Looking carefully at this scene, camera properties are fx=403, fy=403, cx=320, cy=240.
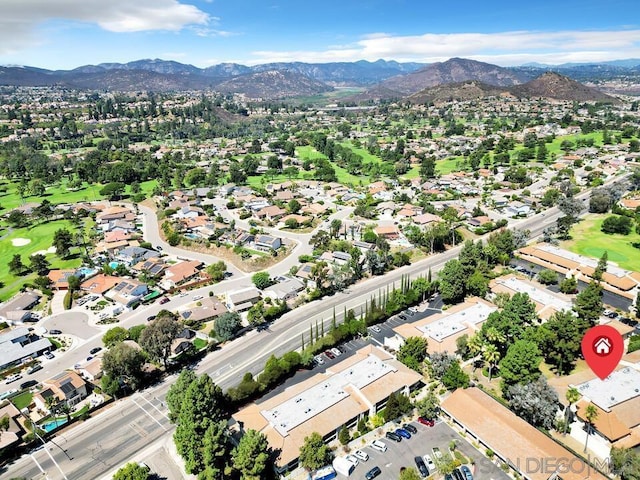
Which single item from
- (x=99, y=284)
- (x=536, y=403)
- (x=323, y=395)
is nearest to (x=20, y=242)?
(x=99, y=284)

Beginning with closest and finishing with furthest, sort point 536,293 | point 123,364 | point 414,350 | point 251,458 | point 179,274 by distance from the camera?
point 251,458 → point 123,364 → point 414,350 → point 536,293 → point 179,274

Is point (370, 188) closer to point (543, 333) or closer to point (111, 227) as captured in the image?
point (111, 227)

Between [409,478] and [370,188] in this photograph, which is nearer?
[409,478]

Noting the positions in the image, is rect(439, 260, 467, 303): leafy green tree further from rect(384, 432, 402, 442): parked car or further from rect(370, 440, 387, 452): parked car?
rect(370, 440, 387, 452): parked car

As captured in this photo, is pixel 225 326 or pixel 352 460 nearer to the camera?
pixel 352 460

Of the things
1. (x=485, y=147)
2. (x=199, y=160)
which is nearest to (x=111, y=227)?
(x=199, y=160)

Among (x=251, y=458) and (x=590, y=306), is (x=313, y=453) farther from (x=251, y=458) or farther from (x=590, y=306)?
(x=590, y=306)
